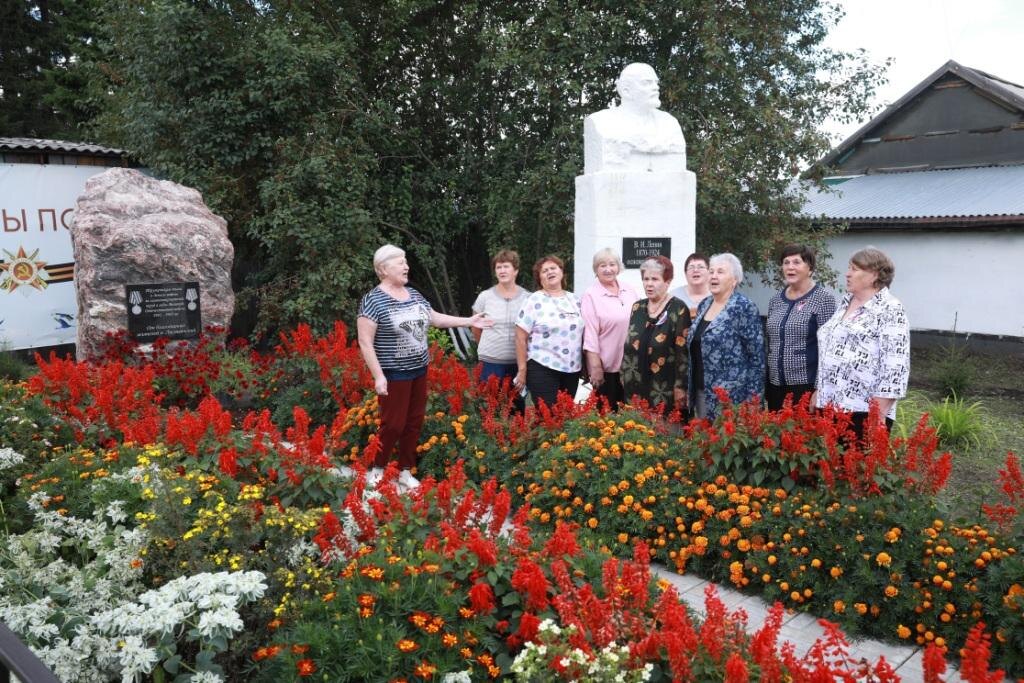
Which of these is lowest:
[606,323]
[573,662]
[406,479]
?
[406,479]

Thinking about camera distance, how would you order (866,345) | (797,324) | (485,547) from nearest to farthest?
(485,547) < (866,345) < (797,324)

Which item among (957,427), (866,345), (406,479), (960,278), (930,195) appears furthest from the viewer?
(930,195)

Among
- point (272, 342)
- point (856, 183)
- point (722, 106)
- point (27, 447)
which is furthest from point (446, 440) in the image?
point (856, 183)

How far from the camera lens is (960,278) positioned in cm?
1448

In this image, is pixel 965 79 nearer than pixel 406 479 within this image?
No

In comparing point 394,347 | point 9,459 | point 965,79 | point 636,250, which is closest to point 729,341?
point 394,347

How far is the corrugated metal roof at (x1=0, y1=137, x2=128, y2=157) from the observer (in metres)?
10.3

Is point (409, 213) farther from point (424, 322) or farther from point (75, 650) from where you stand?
point (75, 650)

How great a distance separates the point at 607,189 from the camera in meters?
7.28

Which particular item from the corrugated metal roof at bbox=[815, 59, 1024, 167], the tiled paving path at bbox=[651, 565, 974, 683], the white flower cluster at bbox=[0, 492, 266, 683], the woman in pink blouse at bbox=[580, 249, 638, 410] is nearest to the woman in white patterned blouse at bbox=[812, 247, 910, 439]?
the tiled paving path at bbox=[651, 565, 974, 683]

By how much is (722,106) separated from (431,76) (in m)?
4.44

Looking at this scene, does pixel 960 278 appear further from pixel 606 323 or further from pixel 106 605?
pixel 106 605

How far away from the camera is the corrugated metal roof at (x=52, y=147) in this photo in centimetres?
1027

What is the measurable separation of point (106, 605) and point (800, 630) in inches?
114
